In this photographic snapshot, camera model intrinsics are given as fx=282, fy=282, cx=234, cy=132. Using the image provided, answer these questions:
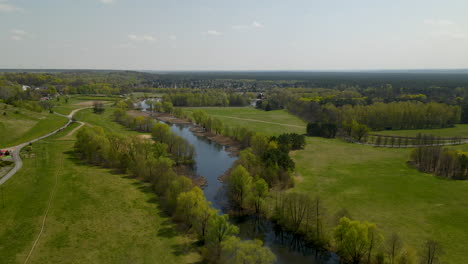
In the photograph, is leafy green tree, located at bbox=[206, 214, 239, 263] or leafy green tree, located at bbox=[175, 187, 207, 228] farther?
leafy green tree, located at bbox=[175, 187, 207, 228]

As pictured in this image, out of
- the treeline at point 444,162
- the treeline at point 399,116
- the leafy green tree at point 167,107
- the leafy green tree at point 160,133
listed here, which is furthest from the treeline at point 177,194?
the treeline at point 399,116

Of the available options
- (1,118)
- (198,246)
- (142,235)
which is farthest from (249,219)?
(1,118)

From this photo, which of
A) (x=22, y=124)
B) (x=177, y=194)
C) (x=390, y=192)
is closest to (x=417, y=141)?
(x=390, y=192)

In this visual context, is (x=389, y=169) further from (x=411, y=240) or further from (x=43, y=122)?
(x=43, y=122)

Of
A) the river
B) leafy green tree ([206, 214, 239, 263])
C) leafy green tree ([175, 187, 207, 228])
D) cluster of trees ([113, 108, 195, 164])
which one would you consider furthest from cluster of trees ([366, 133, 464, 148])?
leafy green tree ([206, 214, 239, 263])

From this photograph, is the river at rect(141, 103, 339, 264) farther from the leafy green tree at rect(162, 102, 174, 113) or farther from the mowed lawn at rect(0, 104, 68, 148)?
the leafy green tree at rect(162, 102, 174, 113)

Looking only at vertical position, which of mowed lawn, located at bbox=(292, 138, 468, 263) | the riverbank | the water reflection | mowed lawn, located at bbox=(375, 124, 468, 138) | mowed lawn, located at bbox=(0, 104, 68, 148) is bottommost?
the water reflection
